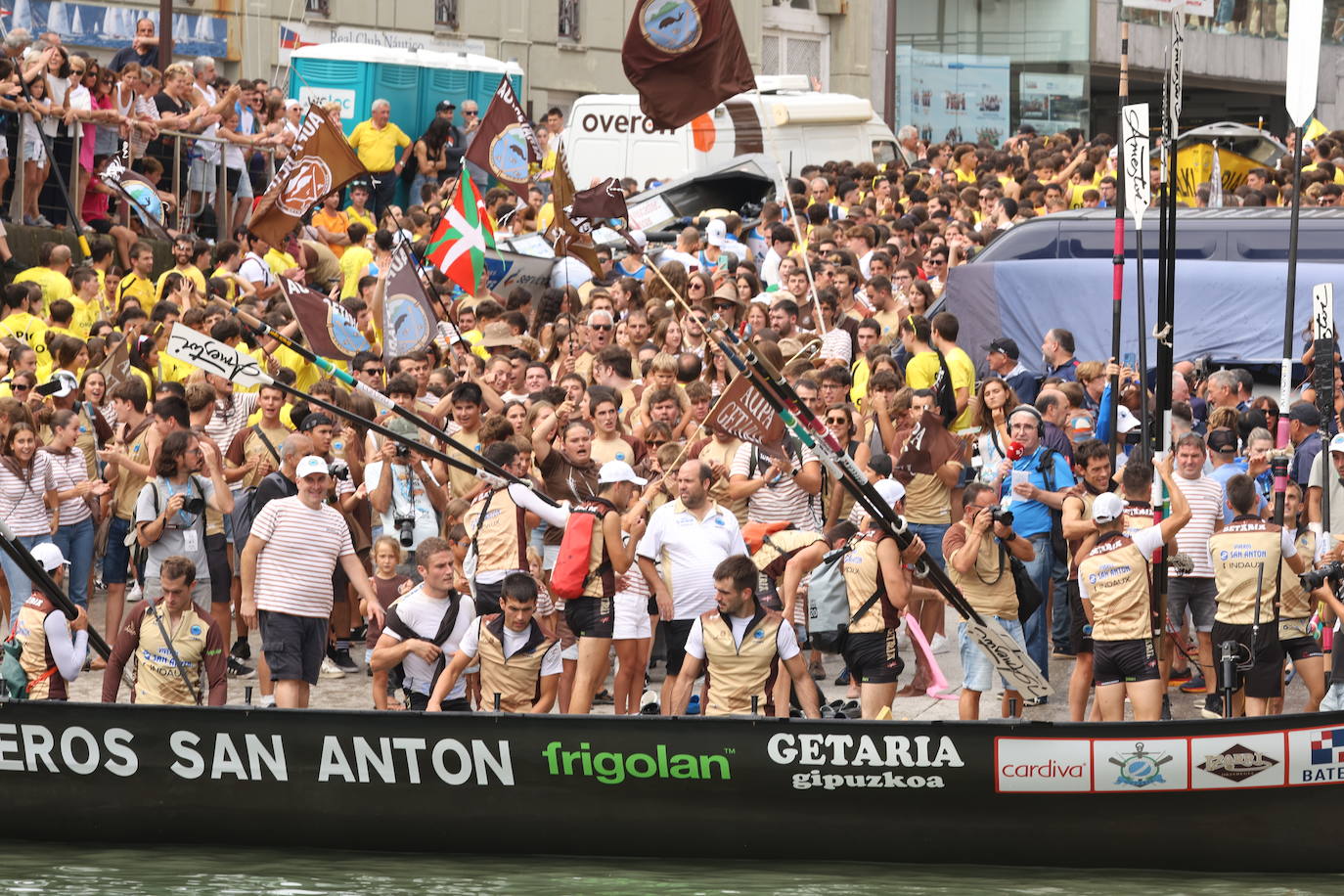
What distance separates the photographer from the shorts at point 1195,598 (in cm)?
1359

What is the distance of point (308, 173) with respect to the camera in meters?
17.7

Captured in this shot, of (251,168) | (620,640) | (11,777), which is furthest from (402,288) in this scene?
(251,168)

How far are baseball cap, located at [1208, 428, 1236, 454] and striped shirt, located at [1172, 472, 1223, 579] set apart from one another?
0.34m

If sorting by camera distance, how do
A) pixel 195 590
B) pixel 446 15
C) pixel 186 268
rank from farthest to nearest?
pixel 446 15, pixel 186 268, pixel 195 590

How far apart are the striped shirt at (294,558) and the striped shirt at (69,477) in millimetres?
2034

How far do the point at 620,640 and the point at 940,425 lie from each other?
2398mm

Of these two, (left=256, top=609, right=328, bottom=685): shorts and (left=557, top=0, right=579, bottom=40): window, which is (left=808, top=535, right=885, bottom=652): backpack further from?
(left=557, top=0, right=579, bottom=40): window

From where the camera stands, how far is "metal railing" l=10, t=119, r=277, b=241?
21344 millimetres

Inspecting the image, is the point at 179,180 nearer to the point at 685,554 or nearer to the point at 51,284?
the point at 51,284

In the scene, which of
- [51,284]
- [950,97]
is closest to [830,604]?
[51,284]

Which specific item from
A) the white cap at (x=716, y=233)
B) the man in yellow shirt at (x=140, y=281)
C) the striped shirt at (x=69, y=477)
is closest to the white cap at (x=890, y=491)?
the striped shirt at (x=69, y=477)

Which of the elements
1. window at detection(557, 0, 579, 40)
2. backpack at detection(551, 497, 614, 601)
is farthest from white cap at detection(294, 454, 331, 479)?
window at detection(557, 0, 579, 40)

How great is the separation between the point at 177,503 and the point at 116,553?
1.23 m

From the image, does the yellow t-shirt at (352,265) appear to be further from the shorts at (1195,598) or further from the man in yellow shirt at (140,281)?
the shorts at (1195,598)
